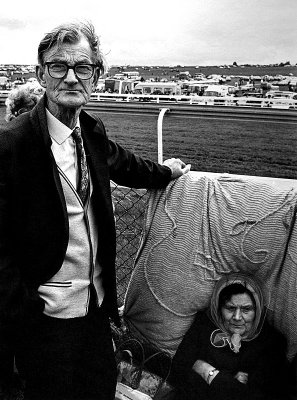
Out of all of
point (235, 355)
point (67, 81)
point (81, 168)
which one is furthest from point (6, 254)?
point (235, 355)

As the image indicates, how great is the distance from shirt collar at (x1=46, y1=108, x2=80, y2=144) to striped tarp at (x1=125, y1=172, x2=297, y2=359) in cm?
88

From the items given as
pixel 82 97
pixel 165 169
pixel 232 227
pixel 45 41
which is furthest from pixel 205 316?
pixel 45 41

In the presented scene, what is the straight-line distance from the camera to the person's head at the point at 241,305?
250 cm

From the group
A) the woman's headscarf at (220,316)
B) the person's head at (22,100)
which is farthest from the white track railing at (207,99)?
the woman's headscarf at (220,316)

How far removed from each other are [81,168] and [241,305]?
1.17 metres

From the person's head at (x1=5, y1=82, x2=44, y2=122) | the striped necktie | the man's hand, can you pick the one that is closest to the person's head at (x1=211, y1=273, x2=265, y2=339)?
the man's hand

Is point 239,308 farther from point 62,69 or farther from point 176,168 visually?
point 62,69

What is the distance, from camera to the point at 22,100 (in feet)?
9.43

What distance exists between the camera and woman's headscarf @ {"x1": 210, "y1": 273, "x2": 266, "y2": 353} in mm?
2494

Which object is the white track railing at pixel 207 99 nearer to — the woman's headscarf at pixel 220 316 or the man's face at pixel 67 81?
the woman's headscarf at pixel 220 316

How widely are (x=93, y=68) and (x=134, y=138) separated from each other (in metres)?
9.99

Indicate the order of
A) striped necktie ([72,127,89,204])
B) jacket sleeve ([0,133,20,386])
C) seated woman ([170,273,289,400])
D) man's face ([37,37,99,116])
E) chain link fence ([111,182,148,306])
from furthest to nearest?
chain link fence ([111,182,148,306]) → seated woman ([170,273,289,400]) → striped necktie ([72,127,89,204]) → man's face ([37,37,99,116]) → jacket sleeve ([0,133,20,386])

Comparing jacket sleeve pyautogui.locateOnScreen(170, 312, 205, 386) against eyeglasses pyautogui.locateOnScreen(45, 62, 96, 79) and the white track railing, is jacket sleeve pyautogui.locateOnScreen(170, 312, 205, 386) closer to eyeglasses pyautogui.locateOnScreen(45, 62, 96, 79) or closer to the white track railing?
eyeglasses pyautogui.locateOnScreen(45, 62, 96, 79)

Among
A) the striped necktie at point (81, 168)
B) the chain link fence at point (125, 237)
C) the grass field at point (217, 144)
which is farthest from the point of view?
the grass field at point (217, 144)
